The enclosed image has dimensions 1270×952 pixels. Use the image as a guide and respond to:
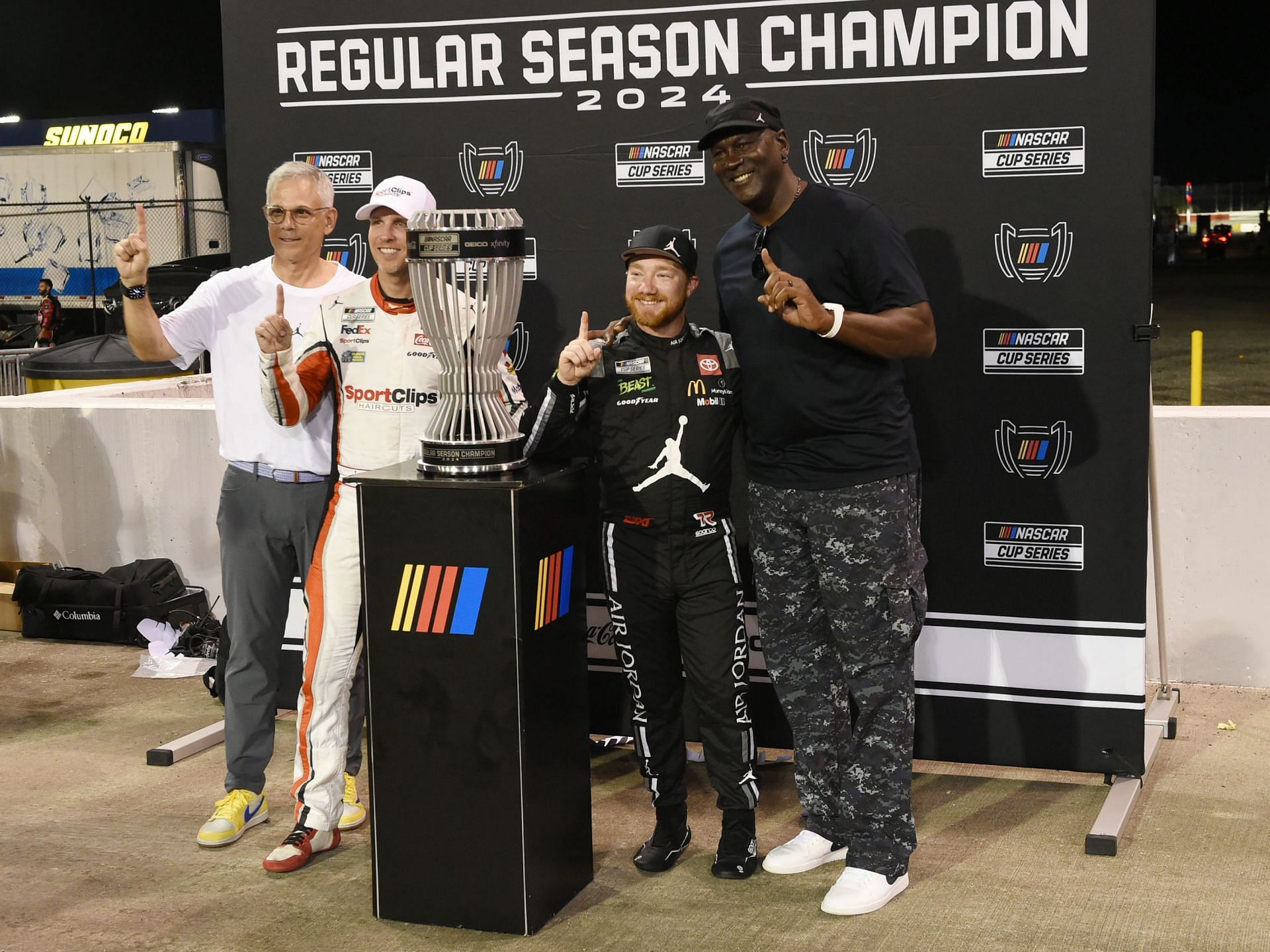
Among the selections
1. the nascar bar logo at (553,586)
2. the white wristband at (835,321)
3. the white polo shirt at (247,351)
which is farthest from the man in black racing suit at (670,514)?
the white polo shirt at (247,351)

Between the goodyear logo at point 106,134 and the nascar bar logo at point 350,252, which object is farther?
the goodyear logo at point 106,134

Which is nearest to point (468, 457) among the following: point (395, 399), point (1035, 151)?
point (395, 399)

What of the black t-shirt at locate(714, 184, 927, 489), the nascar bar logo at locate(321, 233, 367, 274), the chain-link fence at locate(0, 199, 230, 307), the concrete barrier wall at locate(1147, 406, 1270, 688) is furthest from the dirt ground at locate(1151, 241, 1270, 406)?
the chain-link fence at locate(0, 199, 230, 307)

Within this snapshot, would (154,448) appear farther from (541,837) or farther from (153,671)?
(541,837)

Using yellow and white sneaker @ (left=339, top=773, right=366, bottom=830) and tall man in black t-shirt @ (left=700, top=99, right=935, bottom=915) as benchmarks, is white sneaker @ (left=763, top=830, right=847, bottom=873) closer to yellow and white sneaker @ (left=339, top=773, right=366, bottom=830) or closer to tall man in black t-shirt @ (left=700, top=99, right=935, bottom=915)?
tall man in black t-shirt @ (left=700, top=99, right=935, bottom=915)

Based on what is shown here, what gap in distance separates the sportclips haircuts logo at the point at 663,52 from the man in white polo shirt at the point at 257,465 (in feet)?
2.97

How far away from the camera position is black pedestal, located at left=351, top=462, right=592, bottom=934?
350 centimetres

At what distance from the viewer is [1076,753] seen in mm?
4582

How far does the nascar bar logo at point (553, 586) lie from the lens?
3584mm

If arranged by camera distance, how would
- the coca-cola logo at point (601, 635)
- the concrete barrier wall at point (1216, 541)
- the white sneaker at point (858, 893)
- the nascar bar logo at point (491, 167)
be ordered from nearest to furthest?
1. the white sneaker at point (858, 893)
2. the nascar bar logo at point (491, 167)
3. the coca-cola logo at point (601, 635)
4. the concrete barrier wall at point (1216, 541)

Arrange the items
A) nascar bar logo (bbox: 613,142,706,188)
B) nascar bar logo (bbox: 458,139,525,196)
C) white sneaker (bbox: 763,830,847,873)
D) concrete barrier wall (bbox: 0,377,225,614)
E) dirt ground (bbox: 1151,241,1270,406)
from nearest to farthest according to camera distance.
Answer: white sneaker (bbox: 763,830,847,873) → nascar bar logo (bbox: 613,142,706,188) → nascar bar logo (bbox: 458,139,525,196) → concrete barrier wall (bbox: 0,377,225,614) → dirt ground (bbox: 1151,241,1270,406)

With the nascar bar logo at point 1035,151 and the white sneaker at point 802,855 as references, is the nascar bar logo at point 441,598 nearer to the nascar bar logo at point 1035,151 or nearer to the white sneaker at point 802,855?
the white sneaker at point 802,855

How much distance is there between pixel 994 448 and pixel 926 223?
2.53 ft

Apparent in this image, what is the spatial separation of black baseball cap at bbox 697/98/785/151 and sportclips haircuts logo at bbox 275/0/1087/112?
0.99 m
